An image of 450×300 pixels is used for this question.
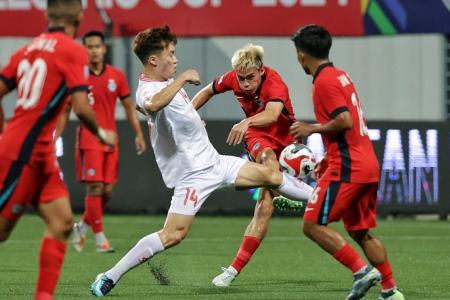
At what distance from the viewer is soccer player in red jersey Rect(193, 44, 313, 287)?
426 inches

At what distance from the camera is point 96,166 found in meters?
15.1

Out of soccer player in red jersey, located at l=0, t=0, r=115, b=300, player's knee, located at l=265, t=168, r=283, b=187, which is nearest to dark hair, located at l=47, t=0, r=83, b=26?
soccer player in red jersey, located at l=0, t=0, r=115, b=300

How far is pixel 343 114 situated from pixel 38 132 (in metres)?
2.20

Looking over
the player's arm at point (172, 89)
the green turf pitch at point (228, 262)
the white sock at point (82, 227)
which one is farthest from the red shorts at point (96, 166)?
the player's arm at point (172, 89)

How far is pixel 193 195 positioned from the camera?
9.91 metres

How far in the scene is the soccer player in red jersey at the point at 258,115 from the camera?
1081 centimetres

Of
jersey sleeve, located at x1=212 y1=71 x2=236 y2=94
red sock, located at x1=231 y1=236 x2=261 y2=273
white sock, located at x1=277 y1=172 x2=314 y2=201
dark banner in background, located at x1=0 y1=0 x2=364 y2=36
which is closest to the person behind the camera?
white sock, located at x1=277 y1=172 x2=314 y2=201

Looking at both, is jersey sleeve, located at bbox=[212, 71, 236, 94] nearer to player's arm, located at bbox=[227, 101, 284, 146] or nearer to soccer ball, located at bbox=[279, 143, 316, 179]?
player's arm, located at bbox=[227, 101, 284, 146]

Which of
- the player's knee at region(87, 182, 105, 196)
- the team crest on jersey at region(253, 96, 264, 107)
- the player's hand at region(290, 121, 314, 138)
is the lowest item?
the player's knee at region(87, 182, 105, 196)

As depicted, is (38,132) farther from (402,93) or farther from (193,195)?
(402,93)

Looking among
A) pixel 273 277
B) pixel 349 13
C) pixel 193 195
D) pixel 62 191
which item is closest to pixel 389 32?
pixel 349 13

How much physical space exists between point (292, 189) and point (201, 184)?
99 centimetres

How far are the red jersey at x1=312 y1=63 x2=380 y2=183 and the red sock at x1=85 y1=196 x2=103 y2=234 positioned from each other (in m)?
5.97

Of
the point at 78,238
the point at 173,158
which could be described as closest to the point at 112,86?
the point at 78,238
